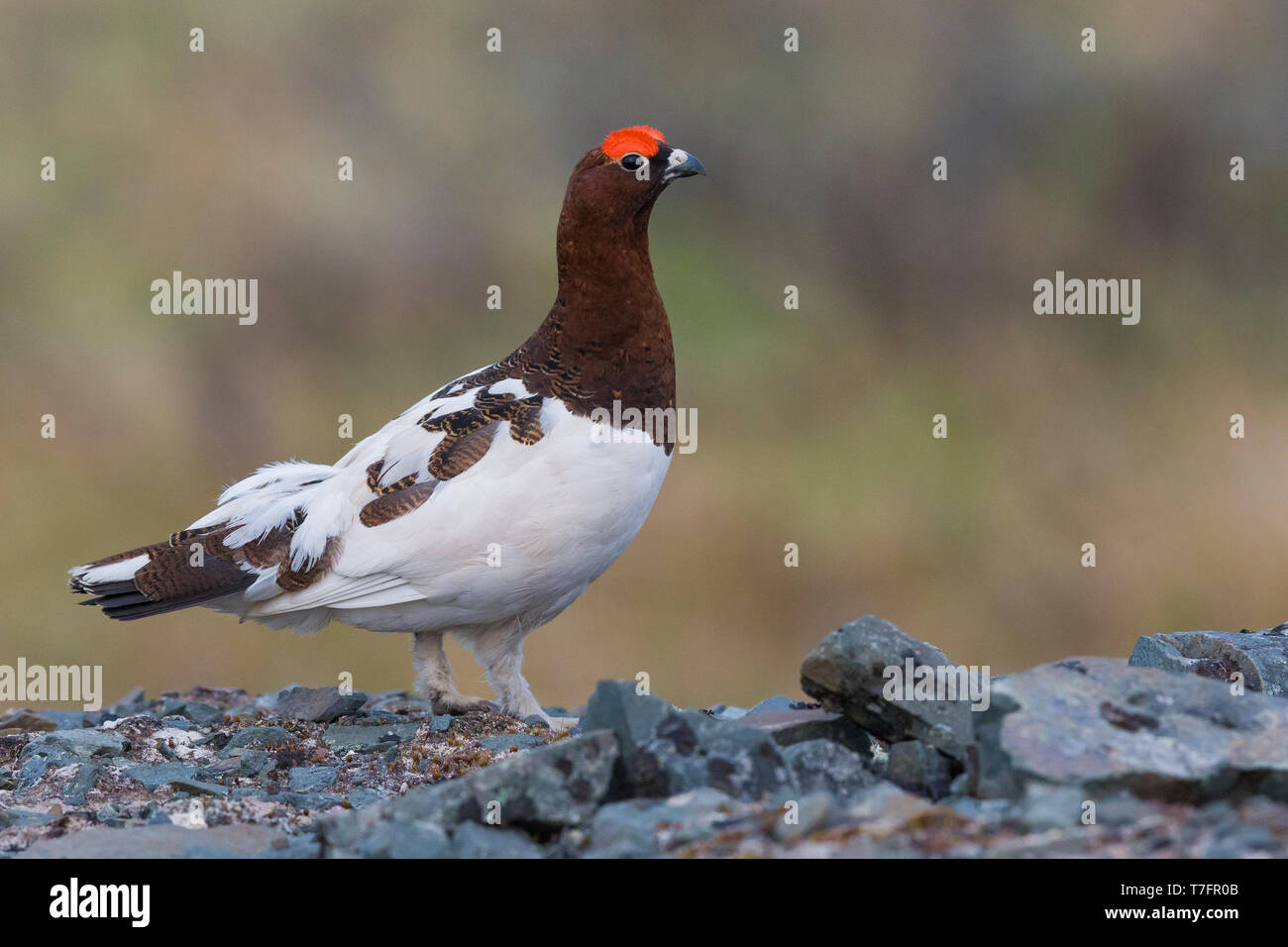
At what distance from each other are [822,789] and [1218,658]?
2.32 metres

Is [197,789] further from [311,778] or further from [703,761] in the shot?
[703,761]

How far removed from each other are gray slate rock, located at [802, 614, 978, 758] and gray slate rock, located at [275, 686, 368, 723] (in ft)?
8.64

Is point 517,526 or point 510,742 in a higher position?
point 517,526

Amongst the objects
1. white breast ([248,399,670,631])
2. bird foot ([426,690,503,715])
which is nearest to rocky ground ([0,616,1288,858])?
white breast ([248,399,670,631])

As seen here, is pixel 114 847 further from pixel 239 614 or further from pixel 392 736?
pixel 239 614

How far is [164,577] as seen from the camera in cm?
603

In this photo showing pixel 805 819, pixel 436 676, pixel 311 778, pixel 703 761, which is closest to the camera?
pixel 805 819

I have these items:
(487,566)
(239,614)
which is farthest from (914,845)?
(239,614)

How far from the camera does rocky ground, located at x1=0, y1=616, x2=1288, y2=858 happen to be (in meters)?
3.36

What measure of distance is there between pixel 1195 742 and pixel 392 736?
338 cm

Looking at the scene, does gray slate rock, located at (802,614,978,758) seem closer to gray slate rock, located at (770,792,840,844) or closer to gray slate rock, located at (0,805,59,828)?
gray slate rock, located at (770,792,840,844)

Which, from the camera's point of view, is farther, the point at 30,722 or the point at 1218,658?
the point at 30,722

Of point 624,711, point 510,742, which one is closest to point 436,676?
point 510,742

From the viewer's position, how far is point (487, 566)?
224 inches
